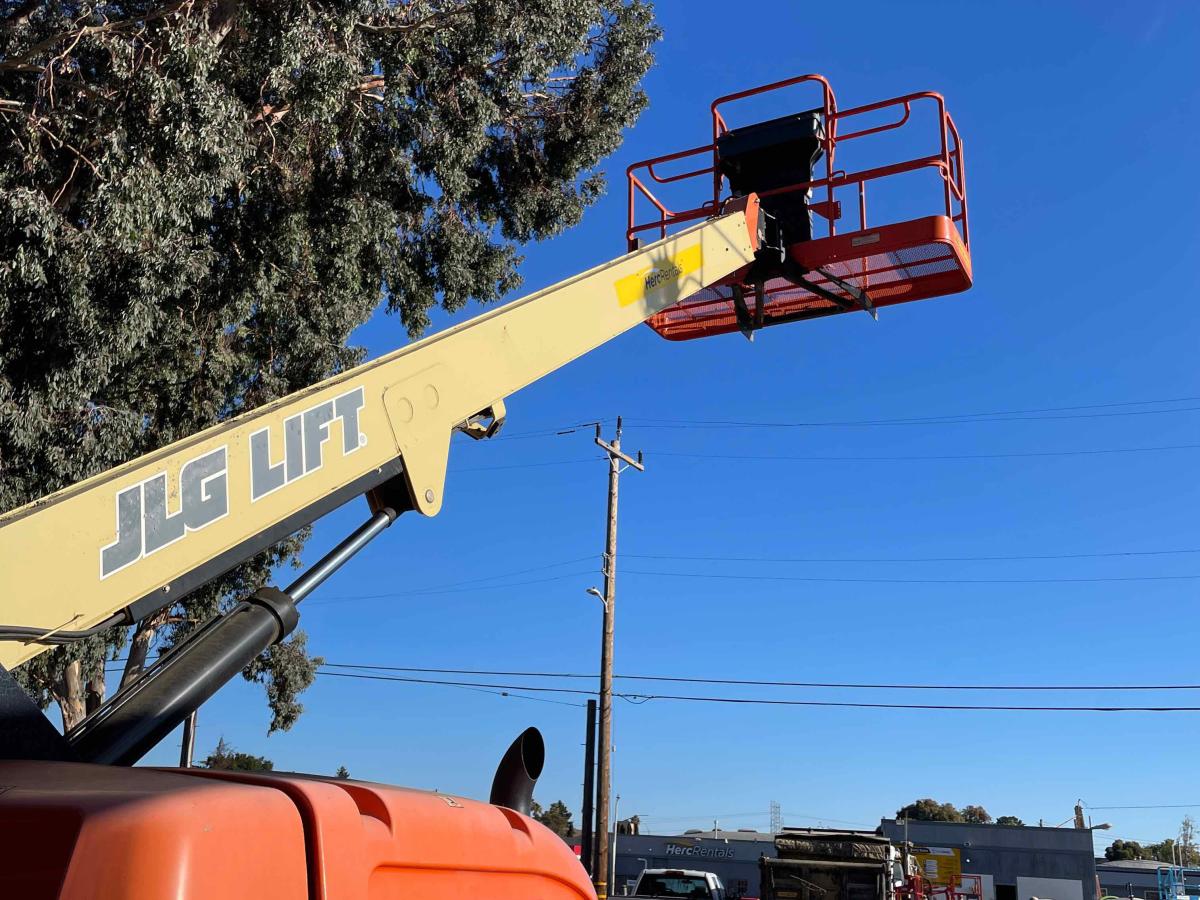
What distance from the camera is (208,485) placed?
3406 mm

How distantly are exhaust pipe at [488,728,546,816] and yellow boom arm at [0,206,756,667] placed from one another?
3.62 ft

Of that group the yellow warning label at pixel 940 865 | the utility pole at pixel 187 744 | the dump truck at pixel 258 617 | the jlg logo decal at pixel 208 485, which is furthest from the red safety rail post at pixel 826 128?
the yellow warning label at pixel 940 865

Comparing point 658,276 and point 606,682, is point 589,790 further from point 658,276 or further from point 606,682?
point 658,276

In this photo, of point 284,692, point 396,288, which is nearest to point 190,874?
point 396,288

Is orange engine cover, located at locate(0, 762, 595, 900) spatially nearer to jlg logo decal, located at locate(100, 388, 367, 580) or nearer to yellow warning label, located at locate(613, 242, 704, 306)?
jlg logo decal, located at locate(100, 388, 367, 580)

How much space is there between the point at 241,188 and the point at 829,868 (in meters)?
11.7

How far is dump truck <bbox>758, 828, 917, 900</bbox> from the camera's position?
49.6ft

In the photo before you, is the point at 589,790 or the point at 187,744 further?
the point at 187,744

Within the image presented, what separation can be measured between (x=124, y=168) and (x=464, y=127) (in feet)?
16.6

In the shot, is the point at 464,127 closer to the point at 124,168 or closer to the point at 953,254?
the point at 124,168

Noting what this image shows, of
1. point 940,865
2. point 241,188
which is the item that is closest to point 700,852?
point 940,865

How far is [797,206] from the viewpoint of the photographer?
8.08 m

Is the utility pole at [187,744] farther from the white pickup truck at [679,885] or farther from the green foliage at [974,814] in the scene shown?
the green foliage at [974,814]

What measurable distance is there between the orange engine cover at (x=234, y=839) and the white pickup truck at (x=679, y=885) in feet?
53.5
